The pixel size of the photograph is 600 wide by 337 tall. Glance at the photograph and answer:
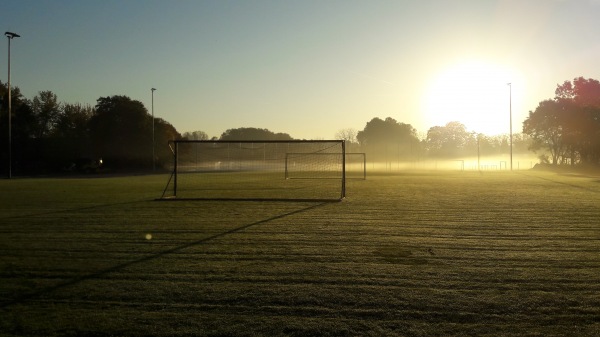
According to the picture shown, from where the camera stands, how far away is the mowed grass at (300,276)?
518 centimetres

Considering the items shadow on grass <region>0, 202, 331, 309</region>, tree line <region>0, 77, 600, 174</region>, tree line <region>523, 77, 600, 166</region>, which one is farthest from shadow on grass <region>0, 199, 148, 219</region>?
tree line <region>523, 77, 600, 166</region>

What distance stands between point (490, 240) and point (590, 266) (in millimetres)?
2545

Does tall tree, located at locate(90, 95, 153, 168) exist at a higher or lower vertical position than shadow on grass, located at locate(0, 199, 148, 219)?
higher

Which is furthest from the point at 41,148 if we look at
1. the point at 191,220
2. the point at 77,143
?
the point at 191,220

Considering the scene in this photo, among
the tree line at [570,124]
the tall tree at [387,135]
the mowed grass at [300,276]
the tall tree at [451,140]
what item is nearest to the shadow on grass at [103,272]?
the mowed grass at [300,276]

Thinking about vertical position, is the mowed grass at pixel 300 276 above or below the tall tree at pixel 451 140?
below

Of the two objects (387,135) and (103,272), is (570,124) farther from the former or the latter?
(103,272)

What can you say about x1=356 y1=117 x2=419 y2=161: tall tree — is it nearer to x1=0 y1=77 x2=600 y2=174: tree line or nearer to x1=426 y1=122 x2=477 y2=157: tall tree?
x1=426 y1=122 x2=477 y2=157: tall tree

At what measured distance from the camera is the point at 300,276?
7078mm

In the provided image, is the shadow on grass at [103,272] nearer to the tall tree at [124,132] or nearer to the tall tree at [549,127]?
the tall tree at [124,132]

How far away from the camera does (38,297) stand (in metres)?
6.10

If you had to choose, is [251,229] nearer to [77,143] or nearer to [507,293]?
[507,293]

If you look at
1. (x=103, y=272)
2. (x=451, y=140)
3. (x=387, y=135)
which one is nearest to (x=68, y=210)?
(x=103, y=272)

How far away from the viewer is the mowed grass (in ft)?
Answer: 17.0
